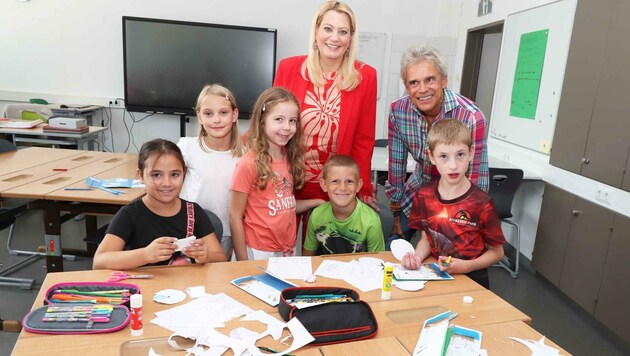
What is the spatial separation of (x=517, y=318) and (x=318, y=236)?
0.96m

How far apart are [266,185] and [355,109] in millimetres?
601

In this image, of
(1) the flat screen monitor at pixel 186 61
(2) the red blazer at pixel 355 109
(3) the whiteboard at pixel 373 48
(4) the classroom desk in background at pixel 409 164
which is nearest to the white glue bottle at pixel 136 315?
(2) the red blazer at pixel 355 109

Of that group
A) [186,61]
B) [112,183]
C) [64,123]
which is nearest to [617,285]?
[112,183]

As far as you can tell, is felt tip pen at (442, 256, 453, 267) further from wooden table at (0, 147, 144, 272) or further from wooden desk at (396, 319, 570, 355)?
wooden table at (0, 147, 144, 272)

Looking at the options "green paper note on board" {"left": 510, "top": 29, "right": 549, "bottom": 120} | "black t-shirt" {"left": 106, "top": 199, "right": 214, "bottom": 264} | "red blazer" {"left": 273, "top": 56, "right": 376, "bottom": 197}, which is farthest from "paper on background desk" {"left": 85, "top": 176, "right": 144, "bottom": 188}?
"green paper note on board" {"left": 510, "top": 29, "right": 549, "bottom": 120}

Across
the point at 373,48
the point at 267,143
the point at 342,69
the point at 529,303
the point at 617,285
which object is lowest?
the point at 529,303

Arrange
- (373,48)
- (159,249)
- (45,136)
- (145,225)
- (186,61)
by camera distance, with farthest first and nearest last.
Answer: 1. (373,48)
2. (186,61)
3. (45,136)
4. (145,225)
5. (159,249)

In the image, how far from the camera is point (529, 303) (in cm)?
318

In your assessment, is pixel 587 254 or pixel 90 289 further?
pixel 587 254

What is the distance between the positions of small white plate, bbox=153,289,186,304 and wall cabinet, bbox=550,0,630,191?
2667 mm

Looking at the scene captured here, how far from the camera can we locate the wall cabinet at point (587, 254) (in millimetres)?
2635

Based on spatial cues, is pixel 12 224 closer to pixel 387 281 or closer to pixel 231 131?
pixel 231 131


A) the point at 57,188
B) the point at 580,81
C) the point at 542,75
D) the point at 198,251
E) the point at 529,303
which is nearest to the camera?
the point at 198,251

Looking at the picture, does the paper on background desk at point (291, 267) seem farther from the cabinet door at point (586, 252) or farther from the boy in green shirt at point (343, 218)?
the cabinet door at point (586, 252)
